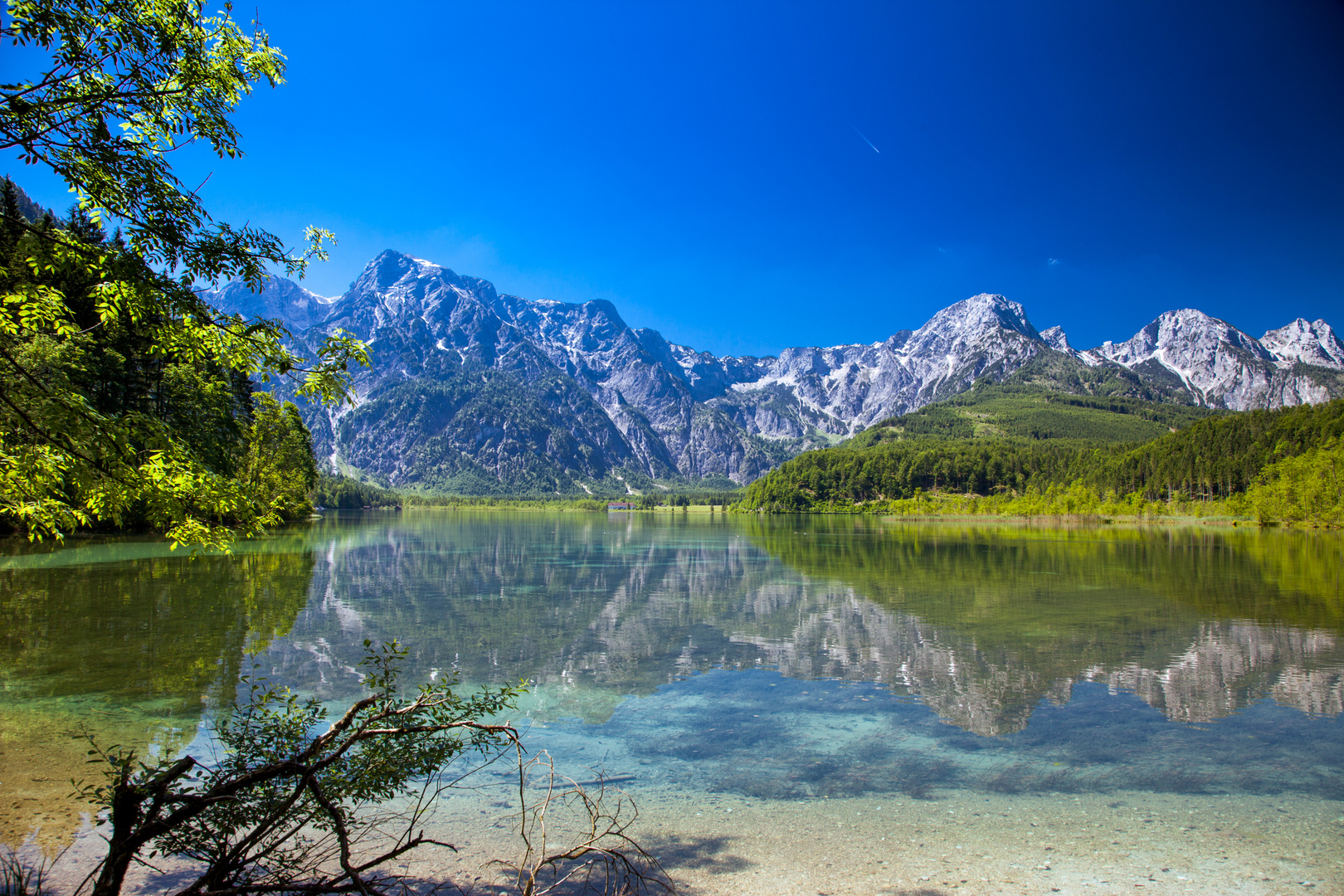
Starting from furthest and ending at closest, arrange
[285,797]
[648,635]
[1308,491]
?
[1308,491], [648,635], [285,797]

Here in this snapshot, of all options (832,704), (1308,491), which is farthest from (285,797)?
(1308,491)

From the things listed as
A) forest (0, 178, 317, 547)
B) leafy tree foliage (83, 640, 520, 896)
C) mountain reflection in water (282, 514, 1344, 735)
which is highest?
forest (0, 178, 317, 547)

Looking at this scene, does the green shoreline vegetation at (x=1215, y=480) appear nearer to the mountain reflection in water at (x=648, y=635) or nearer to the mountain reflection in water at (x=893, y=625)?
the mountain reflection in water at (x=893, y=625)

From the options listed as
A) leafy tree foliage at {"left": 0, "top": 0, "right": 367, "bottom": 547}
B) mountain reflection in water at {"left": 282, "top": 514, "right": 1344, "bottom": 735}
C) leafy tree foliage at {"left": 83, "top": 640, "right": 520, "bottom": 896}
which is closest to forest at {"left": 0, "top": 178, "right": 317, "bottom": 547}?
leafy tree foliage at {"left": 0, "top": 0, "right": 367, "bottom": 547}

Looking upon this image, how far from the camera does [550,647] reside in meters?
22.2

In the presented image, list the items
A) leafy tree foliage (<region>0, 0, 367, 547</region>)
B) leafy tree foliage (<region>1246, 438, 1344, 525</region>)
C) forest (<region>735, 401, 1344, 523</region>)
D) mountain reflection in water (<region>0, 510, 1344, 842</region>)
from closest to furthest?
leafy tree foliage (<region>0, 0, 367, 547</region>) → mountain reflection in water (<region>0, 510, 1344, 842</region>) → leafy tree foliage (<region>1246, 438, 1344, 525</region>) → forest (<region>735, 401, 1344, 523</region>)

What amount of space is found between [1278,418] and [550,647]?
182997mm

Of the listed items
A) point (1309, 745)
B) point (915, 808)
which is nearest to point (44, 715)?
point (915, 808)

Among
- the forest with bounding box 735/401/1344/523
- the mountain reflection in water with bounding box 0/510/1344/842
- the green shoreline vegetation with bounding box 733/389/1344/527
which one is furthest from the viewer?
the forest with bounding box 735/401/1344/523

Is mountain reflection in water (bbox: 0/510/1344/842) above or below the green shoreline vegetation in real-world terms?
below

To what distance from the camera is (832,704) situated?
52.7 feet

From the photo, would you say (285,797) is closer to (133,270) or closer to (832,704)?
(133,270)

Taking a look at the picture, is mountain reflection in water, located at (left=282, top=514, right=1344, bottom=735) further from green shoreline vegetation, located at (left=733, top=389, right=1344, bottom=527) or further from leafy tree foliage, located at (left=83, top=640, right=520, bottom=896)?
green shoreline vegetation, located at (left=733, top=389, right=1344, bottom=527)

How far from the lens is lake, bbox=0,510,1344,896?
29.6ft
